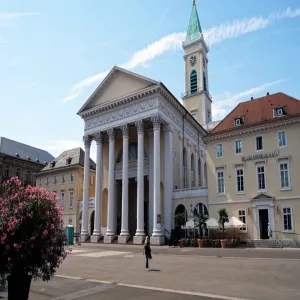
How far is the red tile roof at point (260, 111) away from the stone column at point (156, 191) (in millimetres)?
6927

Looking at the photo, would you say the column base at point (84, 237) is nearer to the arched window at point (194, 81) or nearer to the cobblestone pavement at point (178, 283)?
the cobblestone pavement at point (178, 283)

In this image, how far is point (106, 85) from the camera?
1909 inches

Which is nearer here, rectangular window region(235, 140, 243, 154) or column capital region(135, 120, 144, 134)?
rectangular window region(235, 140, 243, 154)

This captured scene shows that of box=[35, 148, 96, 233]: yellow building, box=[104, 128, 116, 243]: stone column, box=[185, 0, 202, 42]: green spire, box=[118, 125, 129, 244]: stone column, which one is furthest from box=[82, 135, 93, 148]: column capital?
Answer: box=[185, 0, 202, 42]: green spire

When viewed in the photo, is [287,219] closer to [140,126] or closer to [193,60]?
[140,126]

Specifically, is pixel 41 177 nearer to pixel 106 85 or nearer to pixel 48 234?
pixel 106 85

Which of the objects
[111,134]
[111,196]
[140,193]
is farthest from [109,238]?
[111,134]

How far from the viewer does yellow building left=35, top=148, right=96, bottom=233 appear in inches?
2212

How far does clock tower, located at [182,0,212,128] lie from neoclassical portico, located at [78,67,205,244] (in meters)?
17.2

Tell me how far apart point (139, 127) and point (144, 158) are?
16.1 ft

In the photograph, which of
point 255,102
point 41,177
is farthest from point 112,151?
point 41,177

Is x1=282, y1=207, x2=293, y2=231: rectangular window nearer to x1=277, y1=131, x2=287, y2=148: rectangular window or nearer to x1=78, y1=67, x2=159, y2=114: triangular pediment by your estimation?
x1=277, y1=131, x2=287, y2=148: rectangular window

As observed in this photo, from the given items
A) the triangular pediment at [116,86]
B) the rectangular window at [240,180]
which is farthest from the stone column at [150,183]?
the rectangular window at [240,180]

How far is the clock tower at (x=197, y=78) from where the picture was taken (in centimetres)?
6738
